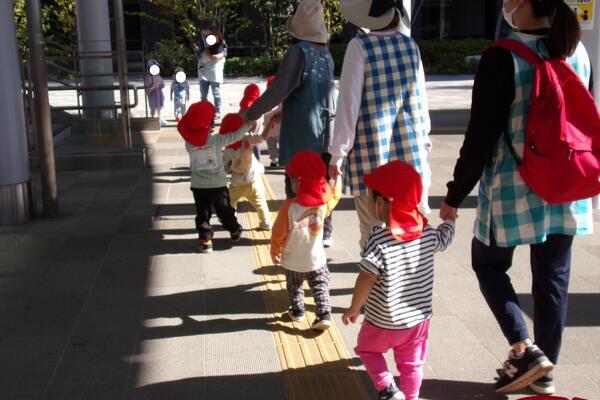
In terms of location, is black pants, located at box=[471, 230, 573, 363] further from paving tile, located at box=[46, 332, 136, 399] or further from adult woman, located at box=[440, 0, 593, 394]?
paving tile, located at box=[46, 332, 136, 399]

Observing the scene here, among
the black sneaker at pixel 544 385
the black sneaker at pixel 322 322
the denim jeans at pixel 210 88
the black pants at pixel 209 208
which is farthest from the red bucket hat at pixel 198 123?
the denim jeans at pixel 210 88

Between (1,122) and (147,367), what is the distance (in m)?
3.74

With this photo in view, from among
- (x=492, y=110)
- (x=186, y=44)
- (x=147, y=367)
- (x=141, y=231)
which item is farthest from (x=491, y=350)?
(x=186, y=44)

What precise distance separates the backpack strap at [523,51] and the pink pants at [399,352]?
1.19 meters

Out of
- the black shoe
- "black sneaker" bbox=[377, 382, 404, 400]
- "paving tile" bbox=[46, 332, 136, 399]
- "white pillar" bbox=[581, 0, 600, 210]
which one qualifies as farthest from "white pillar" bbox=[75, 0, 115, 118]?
"black sneaker" bbox=[377, 382, 404, 400]

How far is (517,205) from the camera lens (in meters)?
3.47

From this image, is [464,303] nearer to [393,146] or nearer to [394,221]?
[393,146]

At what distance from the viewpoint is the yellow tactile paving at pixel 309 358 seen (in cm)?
374

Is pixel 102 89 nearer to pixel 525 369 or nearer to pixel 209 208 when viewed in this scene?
pixel 209 208

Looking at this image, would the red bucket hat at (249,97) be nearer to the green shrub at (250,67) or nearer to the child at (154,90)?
the child at (154,90)

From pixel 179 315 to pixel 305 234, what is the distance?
1011 mm

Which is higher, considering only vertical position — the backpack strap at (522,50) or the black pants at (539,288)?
the backpack strap at (522,50)

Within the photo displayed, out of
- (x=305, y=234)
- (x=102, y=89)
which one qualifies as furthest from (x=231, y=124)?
(x=102, y=89)

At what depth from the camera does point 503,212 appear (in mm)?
3500
